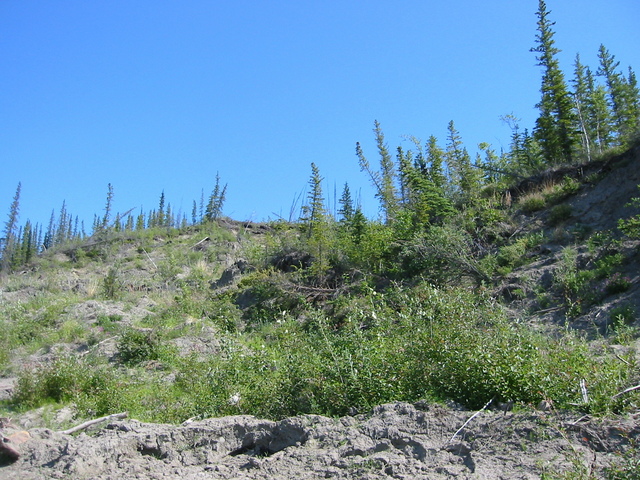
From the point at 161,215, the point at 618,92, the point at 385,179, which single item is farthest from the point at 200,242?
the point at 161,215

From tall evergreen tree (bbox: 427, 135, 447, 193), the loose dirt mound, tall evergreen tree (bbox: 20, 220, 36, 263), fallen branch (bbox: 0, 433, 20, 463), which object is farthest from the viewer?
tall evergreen tree (bbox: 20, 220, 36, 263)

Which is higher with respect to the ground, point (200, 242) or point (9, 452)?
point (200, 242)

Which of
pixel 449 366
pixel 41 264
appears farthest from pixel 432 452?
pixel 41 264

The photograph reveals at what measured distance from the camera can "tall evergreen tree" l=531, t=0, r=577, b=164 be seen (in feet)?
63.6

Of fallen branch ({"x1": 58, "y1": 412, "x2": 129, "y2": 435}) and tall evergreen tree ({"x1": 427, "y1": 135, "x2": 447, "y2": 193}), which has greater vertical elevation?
tall evergreen tree ({"x1": 427, "y1": 135, "x2": 447, "y2": 193})

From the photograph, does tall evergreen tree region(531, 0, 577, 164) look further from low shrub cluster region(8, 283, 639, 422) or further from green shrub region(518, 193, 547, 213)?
low shrub cluster region(8, 283, 639, 422)

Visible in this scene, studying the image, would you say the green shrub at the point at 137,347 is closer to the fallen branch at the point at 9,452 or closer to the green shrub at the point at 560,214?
the fallen branch at the point at 9,452

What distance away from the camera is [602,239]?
37.8 feet

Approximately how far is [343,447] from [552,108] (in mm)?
19473

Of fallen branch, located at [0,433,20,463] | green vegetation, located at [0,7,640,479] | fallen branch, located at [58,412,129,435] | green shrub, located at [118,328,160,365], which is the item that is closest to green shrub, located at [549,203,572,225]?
green vegetation, located at [0,7,640,479]

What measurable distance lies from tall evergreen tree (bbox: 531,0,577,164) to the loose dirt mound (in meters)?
16.1

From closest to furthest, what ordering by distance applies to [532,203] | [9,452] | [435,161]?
[9,452]
[532,203]
[435,161]

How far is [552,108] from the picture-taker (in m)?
20.5

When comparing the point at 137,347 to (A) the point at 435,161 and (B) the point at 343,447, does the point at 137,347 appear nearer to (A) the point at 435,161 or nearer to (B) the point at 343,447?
(B) the point at 343,447
